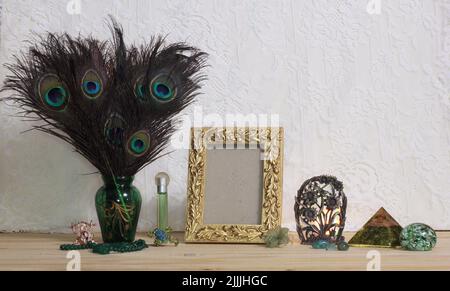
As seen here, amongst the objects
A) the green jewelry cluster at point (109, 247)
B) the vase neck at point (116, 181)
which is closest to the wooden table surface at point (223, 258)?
the green jewelry cluster at point (109, 247)

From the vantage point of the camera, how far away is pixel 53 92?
1.20 metres

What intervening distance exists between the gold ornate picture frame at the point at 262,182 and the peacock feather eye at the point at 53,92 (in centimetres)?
31

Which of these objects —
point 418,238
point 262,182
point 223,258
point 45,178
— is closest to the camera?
point 223,258

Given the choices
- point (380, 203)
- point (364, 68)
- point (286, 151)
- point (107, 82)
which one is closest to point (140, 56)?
point (107, 82)

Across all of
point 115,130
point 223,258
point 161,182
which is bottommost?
point 223,258

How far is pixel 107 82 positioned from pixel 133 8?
0.40 metres

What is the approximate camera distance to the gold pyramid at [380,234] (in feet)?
4.13

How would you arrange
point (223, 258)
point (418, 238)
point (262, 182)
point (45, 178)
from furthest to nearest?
1. point (45, 178)
2. point (262, 182)
3. point (418, 238)
4. point (223, 258)

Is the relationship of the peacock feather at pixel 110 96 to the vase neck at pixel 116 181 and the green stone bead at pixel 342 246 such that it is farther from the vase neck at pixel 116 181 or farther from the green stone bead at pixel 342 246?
the green stone bead at pixel 342 246

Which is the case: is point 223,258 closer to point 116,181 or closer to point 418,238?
point 116,181

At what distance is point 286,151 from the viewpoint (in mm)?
1512

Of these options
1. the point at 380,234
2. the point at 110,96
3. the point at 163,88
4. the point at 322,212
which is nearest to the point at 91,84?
the point at 110,96

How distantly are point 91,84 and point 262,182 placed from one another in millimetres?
443

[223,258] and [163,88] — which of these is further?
[163,88]
